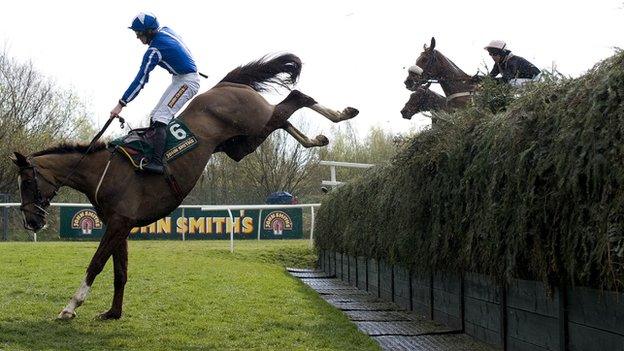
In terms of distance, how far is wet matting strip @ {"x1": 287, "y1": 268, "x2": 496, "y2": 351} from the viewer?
5.71 m

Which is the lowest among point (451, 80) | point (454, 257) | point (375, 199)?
point (454, 257)

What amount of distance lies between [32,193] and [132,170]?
3.15ft

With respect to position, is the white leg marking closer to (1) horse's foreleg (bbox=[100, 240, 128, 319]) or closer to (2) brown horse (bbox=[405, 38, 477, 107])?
(1) horse's foreleg (bbox=[100, 240, 128, 319])

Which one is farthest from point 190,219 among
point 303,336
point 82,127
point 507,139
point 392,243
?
point 507,139

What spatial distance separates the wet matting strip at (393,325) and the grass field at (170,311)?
0.22m

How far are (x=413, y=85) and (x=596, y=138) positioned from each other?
23.1 ft

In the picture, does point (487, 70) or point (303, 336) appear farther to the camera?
point (487, 70)

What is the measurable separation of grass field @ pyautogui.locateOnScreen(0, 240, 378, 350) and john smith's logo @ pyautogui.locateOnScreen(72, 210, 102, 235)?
10663 mm

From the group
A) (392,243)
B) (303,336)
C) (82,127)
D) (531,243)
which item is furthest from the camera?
(82,127)

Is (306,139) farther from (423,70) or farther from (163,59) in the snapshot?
(423,70)

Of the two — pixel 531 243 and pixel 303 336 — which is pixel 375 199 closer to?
pixel 303 336

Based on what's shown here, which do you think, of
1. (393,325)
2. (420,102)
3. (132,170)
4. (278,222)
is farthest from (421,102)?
(278,222)

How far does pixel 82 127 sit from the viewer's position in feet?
106

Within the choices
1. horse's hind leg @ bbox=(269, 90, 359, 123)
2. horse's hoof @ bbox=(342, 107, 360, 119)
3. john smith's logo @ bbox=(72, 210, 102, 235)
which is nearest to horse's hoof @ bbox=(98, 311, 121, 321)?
horse's hind leg @ bbox=(269, 90, 359, 123)
